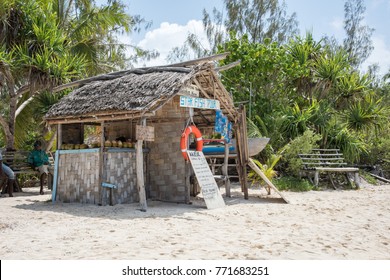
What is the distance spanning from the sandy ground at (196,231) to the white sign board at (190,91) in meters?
2.20

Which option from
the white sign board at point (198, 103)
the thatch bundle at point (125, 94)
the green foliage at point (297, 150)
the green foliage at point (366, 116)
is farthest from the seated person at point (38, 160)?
the green foliage at point (366, 116)

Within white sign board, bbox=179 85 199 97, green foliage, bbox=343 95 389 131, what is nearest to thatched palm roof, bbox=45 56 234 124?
white sign board, bbox=179 85 199 97

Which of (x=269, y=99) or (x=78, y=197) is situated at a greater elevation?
(x=269, y=99)

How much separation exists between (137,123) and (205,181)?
1.75 meters

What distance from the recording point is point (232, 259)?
13.4ft

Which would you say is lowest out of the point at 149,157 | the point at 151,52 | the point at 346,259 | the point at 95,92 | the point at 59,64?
the point at 346,259

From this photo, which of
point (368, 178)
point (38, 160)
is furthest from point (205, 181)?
point (368, 178)

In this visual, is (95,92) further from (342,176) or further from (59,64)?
(342,176)

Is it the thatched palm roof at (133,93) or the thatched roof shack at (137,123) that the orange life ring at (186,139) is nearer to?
the thatched roof shack at (137,123)

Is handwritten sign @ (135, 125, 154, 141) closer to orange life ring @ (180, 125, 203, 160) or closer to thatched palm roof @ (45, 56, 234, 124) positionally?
thatched palm roof @ (45, 56, 234, 124)

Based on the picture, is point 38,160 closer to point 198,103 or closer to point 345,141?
point 198,103

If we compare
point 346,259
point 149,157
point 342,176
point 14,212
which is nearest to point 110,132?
point 149,157

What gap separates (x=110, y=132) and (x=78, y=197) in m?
1.95

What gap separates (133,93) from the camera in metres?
7.80
